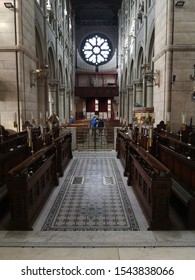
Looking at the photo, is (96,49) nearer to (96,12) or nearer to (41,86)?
(96,12)

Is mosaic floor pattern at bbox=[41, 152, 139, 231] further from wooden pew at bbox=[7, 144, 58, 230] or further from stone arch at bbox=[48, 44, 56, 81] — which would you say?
stone arch at bbox=[48, 44, 56, 81]

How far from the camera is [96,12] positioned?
3128 centimetres

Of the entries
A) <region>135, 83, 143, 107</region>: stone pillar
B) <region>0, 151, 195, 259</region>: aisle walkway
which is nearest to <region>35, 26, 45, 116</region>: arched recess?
<region>135, 83, 143, 107</region>: stone pillar

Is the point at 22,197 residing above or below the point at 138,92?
below

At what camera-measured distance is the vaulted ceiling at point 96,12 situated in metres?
28.3

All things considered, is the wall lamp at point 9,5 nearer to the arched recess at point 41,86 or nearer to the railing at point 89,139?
the arched recess at point 41,86

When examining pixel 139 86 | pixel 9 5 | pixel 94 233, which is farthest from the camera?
pixel 139 86

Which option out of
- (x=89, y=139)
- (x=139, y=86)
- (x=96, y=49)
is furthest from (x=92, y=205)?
A: (x=96, y=49)

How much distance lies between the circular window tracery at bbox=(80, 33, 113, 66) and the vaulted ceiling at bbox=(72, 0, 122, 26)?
1623 millimetres

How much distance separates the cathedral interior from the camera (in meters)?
3.78

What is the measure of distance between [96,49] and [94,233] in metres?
31.1

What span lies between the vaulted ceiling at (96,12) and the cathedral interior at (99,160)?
30.2 feet

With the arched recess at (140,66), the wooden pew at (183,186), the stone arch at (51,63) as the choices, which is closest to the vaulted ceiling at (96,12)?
the stone arch at (51,63)

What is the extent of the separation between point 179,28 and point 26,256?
875 centimetres
